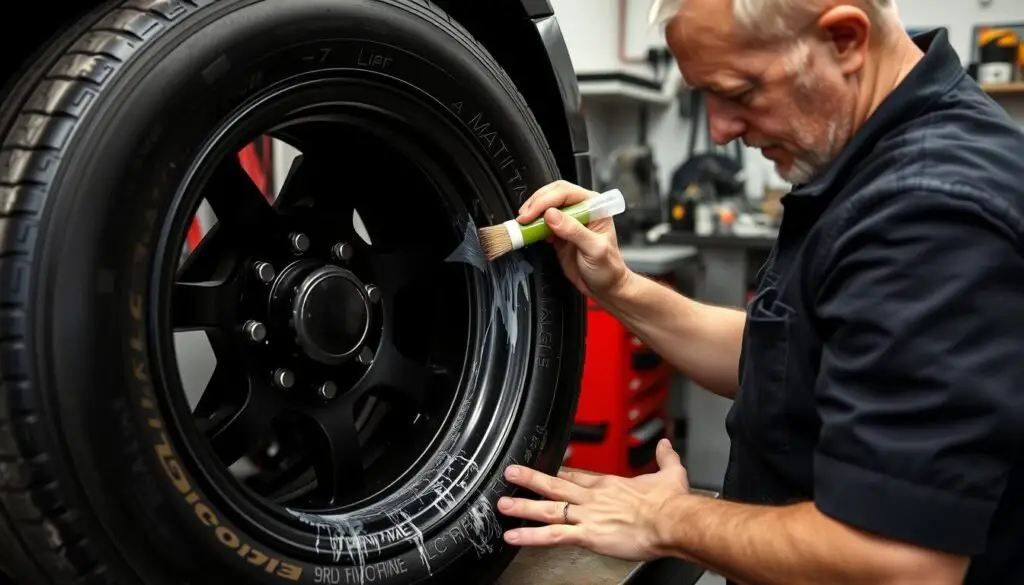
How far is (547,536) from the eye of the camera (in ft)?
3.03

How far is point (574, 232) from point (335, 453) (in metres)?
0.35

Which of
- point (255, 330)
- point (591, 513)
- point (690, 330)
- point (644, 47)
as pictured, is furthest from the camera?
point (644, 47)

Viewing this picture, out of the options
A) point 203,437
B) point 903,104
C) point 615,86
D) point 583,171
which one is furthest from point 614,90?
point 203,437

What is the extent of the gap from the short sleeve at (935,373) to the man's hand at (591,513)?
0.84 feet

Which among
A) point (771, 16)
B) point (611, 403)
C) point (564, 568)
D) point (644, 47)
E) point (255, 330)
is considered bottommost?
point (611, 403)

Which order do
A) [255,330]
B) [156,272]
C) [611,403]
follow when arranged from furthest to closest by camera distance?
[611,403], [255,330], [156,272]

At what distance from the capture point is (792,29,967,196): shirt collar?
0.85 metres

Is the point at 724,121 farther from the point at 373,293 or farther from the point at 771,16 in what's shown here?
the point at 373,293

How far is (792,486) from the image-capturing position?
95cm

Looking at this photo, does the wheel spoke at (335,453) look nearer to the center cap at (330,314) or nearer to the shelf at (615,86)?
the center cap at (330,314)

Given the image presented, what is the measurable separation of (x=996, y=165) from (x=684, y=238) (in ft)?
7.66

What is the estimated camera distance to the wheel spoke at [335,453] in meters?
0.95

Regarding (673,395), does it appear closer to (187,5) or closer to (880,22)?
(880,22)

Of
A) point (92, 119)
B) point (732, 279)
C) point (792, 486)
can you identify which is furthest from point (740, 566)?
point (732, 279)
